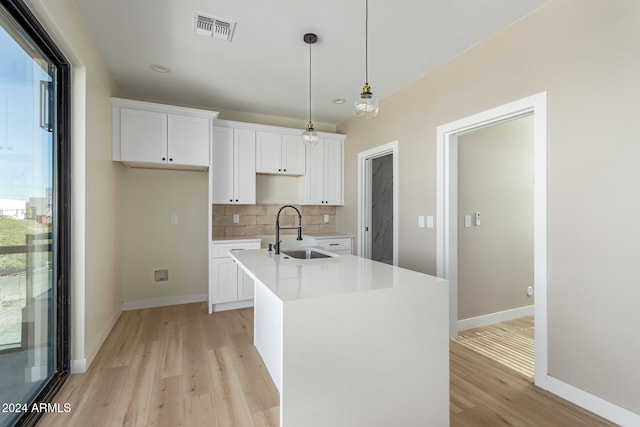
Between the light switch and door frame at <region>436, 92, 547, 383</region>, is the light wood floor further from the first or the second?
the light switch

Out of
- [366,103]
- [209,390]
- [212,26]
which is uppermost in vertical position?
[212,26]

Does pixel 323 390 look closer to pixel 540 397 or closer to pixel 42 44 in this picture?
pixel 540 397

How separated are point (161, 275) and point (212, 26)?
2.98 metres

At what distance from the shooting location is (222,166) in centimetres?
389

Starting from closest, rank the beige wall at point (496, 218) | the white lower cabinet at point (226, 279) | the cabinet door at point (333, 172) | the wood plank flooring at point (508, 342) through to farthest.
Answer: the wood plank flooring at point (508, 342), the beige wall at point (496, 218), the white lower cabinet at point (226, 279), the cabinet door at point (333, 172)

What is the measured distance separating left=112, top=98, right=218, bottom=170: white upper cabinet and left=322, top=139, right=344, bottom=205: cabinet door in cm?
170

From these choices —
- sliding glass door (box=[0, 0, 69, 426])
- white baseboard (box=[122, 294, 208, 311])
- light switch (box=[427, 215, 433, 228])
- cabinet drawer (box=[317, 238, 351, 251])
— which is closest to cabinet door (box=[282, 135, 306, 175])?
cabinet drawer (box=[317, 238, 351, 251])

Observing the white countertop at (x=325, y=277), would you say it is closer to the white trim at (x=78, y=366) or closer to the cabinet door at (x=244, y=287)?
the white trim at (x=78, y=366)

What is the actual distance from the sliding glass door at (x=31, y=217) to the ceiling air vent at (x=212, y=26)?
0.94 metres

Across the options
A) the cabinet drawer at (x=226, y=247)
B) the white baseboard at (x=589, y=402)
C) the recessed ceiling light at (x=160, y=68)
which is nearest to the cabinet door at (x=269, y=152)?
the cabinet drawer at (x=226, y=247)

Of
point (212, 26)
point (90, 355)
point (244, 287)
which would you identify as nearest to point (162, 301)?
point (244, 287)

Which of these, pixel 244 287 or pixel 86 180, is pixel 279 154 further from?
pixel 86 180

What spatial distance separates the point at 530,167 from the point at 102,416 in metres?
4.43

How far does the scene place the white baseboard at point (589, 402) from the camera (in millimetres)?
1663
